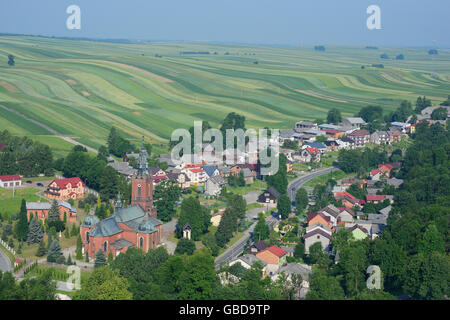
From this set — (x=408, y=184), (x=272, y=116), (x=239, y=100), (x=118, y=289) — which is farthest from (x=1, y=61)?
(x=118, y=289)

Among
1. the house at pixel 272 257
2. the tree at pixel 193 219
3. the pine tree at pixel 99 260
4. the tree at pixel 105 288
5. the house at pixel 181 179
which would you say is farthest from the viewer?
the house at pixel 181 179

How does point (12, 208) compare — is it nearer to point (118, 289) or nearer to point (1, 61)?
point (118, 289)

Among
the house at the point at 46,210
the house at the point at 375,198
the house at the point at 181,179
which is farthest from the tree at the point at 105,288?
the house at the point at 375,198

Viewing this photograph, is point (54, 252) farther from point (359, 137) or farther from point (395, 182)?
point (359, 137)

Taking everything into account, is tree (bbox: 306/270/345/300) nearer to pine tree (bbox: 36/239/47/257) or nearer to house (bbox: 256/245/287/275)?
house (bbox: 256/245/287/275)

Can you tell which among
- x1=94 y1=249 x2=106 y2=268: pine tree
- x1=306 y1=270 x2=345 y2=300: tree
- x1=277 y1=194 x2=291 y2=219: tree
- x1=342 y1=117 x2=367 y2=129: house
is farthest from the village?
x1=342 y1=117 x2=367 y2=129: house

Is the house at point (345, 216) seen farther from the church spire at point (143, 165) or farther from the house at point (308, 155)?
the house at point (308, 155)
